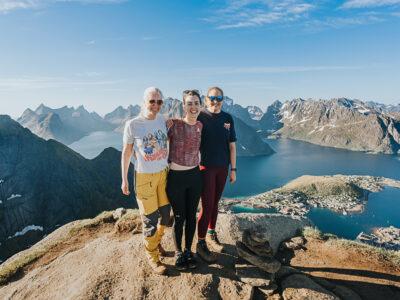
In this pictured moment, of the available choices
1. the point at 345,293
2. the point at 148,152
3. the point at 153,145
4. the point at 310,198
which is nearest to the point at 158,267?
the point at 148,152

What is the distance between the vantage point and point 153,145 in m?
8.97

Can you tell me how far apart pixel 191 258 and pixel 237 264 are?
1674 millimetres

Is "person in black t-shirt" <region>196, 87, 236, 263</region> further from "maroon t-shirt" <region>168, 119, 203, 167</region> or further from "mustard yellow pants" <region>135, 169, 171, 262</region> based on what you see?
"mustard yellow pants" <region>135, 169, 171, 262</region>

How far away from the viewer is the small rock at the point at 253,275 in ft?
31.9

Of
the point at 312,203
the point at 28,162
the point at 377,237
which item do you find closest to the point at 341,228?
the point at 377,237

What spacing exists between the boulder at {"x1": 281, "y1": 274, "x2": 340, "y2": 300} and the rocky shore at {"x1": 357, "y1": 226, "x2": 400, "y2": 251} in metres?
117

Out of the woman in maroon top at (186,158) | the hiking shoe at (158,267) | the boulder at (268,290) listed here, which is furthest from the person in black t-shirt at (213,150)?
the boulder at (268,290)

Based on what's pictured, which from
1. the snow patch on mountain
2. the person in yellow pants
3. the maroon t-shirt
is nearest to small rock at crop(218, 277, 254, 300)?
the person in yellow pants

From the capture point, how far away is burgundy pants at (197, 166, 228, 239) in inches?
390

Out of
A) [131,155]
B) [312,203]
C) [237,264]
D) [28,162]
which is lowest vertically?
[312,203]

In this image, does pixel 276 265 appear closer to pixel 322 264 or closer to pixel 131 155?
pixel 322 264

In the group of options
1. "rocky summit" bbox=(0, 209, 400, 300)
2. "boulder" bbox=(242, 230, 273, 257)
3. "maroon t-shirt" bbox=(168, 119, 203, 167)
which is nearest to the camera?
"maroon t-shirt" bbox=(168, 119, 203, 167)

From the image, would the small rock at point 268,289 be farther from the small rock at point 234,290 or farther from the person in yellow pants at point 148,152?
the person in yellow pants at point 148,152

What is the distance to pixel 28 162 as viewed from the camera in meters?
191
